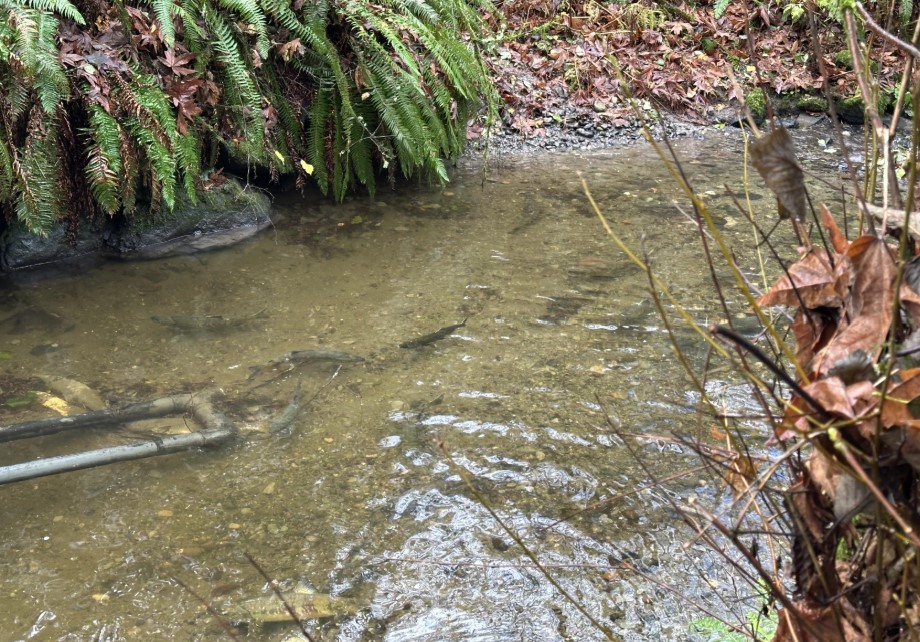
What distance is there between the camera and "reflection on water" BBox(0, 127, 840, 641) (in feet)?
8.28

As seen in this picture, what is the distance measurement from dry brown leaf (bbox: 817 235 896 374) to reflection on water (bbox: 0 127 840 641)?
134 centimetres

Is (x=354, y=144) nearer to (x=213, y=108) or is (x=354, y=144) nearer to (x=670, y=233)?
(x=213, y=108)

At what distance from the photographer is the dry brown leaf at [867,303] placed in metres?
1.08

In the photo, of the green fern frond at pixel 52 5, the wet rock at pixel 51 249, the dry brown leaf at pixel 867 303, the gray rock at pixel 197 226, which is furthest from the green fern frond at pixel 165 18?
the dry brown leaf at pixel 867 303

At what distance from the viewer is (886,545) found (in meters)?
1.12

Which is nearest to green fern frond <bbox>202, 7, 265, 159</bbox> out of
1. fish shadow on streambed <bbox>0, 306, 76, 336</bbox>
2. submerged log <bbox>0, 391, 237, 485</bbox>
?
fish shadow on streambed <bbox>0, 306, 76, 336</bbox>

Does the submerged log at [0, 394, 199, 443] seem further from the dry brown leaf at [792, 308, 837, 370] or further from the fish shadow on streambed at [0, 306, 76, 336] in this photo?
the dry brown leaf at [792, 308, 837, 370]

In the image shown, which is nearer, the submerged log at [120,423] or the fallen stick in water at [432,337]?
the submerged log at [120,423]

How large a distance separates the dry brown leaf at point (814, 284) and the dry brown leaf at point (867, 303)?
0.08 feet

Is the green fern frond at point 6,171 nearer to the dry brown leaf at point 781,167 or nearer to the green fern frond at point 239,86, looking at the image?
the green fern frond at point 239,86

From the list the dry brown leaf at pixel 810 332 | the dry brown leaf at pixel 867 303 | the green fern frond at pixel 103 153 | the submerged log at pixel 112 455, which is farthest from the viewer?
the green fern frond at pixel 103 153

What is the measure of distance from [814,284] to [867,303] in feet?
0.30

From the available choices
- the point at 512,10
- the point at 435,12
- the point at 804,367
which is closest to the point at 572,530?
the point at 804,367

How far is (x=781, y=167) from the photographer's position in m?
1.10
